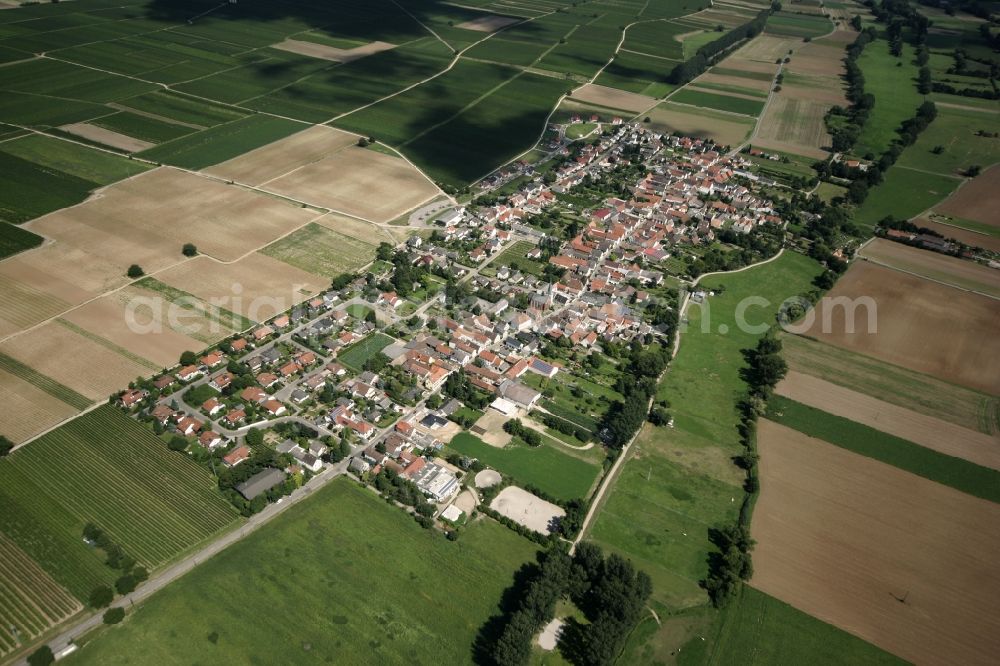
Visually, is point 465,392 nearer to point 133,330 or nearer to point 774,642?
point 774,642

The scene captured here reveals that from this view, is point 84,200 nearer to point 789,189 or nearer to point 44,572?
point 44,572

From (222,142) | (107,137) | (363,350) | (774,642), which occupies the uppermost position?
(107,137)

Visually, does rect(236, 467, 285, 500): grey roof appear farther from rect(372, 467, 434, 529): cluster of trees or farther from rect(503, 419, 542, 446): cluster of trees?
rect(503, 419, 542, 446): cluster of trees

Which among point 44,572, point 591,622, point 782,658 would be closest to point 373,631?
point 591,622

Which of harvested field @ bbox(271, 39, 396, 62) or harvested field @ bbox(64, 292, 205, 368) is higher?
harvested field @ bbox(271, 39, 396, 62)

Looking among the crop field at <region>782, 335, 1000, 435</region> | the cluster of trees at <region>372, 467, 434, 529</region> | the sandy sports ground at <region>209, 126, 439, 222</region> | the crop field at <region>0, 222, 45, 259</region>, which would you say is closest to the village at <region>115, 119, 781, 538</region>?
the cluster of trees at <region>372, 467, 434, 529</region>

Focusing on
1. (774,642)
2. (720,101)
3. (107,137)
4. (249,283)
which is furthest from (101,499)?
(720,101)
